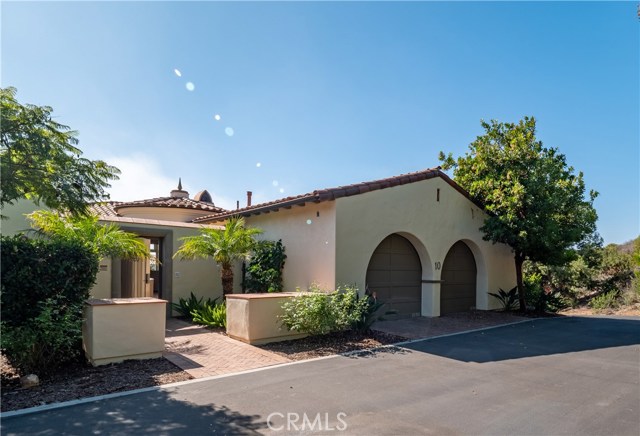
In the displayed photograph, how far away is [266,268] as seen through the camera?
1216cm

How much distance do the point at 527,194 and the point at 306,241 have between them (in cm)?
778

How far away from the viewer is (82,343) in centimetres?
734

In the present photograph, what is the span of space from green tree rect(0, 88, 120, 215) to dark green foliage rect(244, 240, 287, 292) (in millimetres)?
5765

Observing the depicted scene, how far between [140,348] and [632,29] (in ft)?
44.3

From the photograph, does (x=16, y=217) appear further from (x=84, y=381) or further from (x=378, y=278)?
(x=378, y=278)

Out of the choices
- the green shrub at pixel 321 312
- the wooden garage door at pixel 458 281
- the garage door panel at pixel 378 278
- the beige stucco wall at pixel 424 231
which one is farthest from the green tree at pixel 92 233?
the wooden garage door at pixel 458 281

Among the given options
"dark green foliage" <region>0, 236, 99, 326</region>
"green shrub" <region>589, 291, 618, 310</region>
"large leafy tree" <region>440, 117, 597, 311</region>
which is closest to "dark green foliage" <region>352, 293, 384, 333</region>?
"dark green foliage" <region>0, 236, 99, 326</region>

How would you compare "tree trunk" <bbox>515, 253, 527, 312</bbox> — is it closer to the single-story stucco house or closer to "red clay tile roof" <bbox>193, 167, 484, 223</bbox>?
the single-story stucco house

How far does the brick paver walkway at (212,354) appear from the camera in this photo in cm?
705

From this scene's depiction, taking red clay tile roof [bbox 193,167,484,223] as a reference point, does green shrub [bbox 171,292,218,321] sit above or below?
below

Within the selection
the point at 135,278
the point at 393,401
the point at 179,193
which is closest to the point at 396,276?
the point at 393,401

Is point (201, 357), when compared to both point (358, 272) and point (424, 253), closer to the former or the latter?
point (358, 272)

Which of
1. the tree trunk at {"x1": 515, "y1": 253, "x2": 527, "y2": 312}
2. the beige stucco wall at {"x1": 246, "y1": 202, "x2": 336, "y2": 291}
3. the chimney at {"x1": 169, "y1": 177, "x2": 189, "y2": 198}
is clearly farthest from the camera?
the chimney at {"x1": 169, "y1": 177, "x2": 189, "y2": 198}

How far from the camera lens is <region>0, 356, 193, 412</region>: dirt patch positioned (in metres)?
5.45
